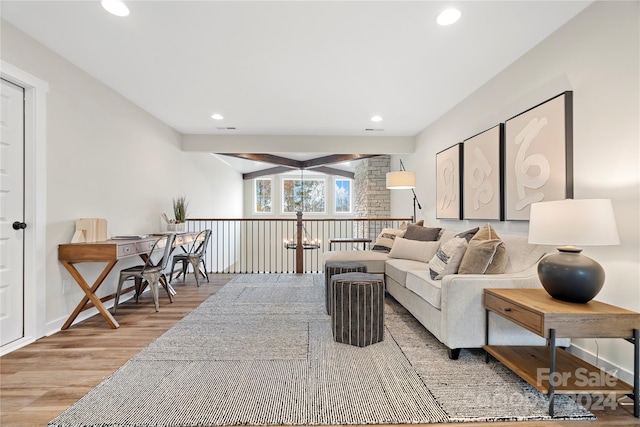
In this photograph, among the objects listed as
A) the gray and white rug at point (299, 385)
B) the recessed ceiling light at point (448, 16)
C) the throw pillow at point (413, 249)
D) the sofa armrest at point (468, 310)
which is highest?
the recessed ceiling light at point (448, 16)

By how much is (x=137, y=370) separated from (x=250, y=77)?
9.49ft

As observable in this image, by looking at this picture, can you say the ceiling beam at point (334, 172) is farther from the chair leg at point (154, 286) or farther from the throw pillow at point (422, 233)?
the chair leg at point (154, 286)

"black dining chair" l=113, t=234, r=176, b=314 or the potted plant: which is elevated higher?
the potted plant

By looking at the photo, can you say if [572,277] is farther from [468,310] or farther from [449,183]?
[449,183]

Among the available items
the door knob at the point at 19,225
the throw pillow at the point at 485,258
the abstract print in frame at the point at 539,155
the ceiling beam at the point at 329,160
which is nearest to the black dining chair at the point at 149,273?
the door knob at the point at 19,225

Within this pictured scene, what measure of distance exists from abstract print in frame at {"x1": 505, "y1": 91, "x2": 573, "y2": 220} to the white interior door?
14.6 feet

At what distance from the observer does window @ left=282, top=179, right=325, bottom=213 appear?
35.1 feet

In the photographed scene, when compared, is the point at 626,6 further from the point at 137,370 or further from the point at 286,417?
the point at 137,370

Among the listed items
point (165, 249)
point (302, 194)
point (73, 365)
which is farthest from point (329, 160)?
point (73, 365)

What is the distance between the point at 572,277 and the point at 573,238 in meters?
0.26

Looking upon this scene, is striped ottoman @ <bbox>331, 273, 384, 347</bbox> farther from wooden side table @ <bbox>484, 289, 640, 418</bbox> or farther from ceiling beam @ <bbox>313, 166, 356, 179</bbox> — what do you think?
ceiling beam @ <bbox>313, 166, 356, 179</bbox>

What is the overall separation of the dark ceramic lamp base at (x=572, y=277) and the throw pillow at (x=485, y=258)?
530 millimetres

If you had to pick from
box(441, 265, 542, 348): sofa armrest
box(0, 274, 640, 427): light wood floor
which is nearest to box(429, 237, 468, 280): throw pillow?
box(441, 265, 542, 348): sofa armrest

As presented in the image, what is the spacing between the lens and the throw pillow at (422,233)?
4.06 m
